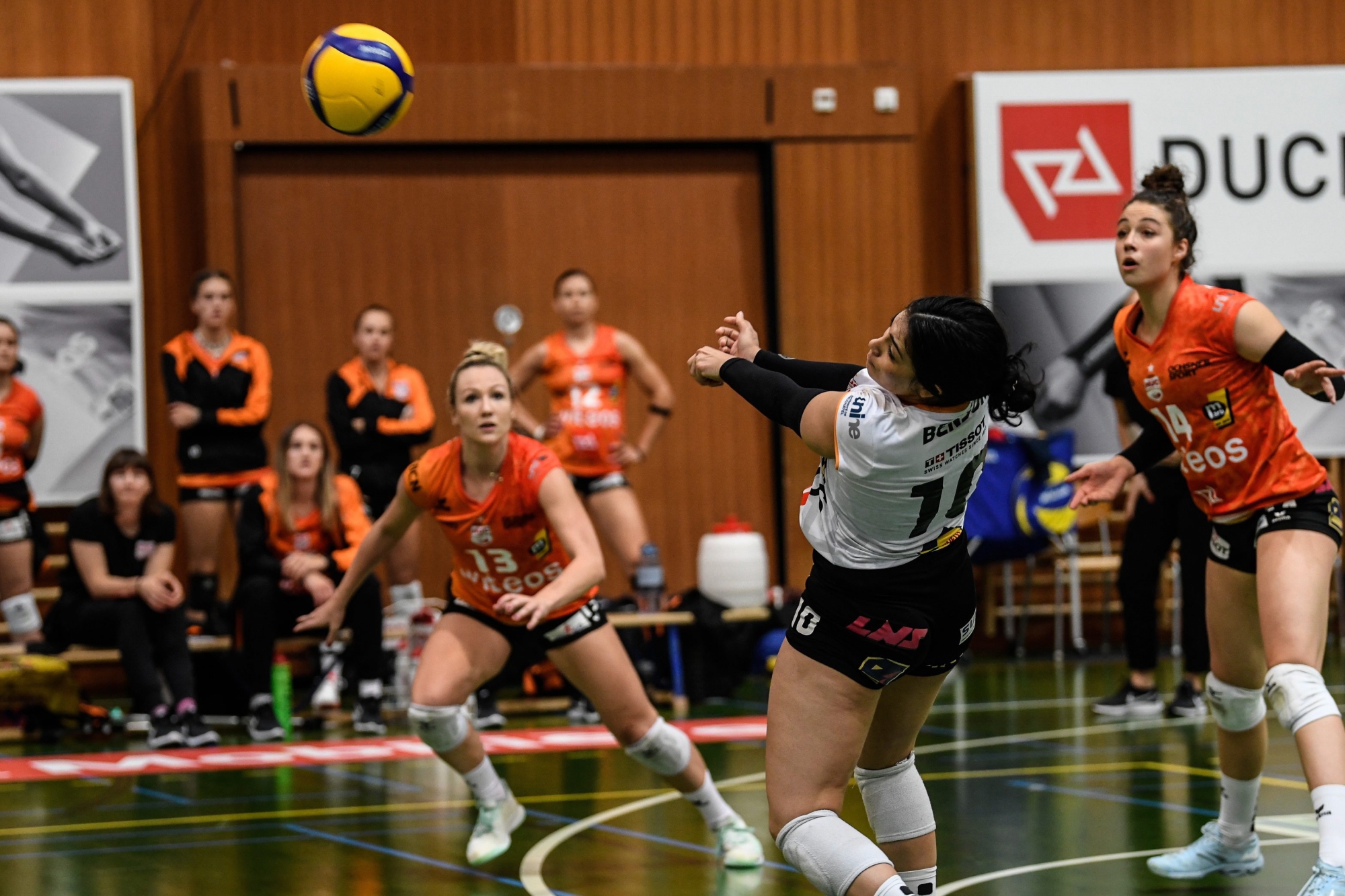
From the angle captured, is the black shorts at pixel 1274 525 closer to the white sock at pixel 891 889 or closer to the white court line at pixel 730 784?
the white court line at pixel 730 784

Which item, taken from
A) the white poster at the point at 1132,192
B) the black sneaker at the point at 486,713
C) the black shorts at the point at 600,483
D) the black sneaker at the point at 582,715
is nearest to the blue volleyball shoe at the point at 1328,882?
the black sneaker at the point at 582,715

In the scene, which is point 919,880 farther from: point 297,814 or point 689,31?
point 689,31

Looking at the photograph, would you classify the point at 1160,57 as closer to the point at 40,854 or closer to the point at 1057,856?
the point at 1057,856

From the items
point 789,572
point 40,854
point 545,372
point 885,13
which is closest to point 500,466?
point 40,854

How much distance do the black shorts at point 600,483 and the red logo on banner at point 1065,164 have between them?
4.32m

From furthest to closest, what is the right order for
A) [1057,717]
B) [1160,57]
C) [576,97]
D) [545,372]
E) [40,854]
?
[1160,57] → [576,97] → [545,372] → [1057,717] → [40,854]

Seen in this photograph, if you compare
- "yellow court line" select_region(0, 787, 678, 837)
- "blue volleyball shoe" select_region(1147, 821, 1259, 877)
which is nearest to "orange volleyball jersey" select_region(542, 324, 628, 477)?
"yellow court line" select_region(0, 787, 678, 837)

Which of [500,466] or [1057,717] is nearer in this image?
[500,466]

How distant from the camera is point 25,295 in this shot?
414 inches

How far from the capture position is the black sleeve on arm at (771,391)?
357cm

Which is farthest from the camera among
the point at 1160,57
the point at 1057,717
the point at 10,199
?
the point at 1160,57

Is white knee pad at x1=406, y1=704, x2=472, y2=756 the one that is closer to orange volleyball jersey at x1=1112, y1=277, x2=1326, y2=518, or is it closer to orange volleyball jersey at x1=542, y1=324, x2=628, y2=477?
orange volleyball jersey at x1=1112, y1=277, x2=1326, y2=518

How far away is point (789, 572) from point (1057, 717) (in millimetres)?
3445

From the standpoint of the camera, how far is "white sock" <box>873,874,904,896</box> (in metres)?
3.35
